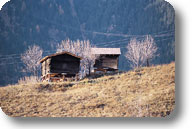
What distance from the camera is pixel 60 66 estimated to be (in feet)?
44.1

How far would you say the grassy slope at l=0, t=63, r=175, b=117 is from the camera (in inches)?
421

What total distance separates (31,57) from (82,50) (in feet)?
6.02

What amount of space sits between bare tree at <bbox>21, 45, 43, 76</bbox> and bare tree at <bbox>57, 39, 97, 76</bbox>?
0.77 metres

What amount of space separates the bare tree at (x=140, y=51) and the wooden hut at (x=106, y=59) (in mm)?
443

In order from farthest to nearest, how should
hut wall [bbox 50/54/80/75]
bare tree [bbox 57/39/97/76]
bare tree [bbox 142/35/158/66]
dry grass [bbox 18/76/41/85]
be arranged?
hut wall [bbox 50/54/80/75] < bare tree [bbox 57/39/97/76] < dry grass [bbox 18/76/41/85] < bare tree [bbox 142/35/158/66]

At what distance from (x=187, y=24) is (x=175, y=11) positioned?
585mm

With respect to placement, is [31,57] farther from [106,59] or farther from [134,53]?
[134,53]

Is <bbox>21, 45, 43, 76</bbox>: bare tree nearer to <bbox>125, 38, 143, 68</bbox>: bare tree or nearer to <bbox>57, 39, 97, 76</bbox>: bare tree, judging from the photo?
<bbox>57, 39, 97, 76</bbox>: bare tree

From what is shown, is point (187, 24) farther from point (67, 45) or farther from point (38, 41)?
point (38, 41)

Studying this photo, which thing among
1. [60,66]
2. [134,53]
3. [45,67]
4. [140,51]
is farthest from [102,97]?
[60,66]

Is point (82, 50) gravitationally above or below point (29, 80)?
above

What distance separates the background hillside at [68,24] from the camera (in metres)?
11.5

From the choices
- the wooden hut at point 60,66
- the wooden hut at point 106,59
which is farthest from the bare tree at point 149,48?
the wooden hut at point 60,66

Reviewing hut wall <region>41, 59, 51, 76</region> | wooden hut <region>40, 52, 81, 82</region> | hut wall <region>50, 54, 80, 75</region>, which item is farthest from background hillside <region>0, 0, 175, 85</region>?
hut wall <region>50, 54, 80, 75</region>
